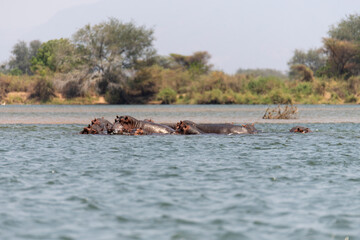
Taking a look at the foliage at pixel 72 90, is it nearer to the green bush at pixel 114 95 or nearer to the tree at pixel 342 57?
the green bush at pixel 114 95

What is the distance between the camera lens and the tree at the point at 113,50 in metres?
71.4

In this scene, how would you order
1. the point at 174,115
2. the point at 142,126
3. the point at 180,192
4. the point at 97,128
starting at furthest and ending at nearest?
the point at 174,115 → the point at 142,126 → the point at 97,128 → the point at 180,192

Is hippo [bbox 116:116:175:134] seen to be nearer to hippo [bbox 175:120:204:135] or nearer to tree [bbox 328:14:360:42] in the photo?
hippo [bbox 175:120:204:135]

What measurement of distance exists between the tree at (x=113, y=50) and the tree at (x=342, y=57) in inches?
1077

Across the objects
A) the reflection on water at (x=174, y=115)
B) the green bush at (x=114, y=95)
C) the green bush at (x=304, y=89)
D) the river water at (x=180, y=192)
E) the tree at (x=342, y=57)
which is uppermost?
the tree at (x=342, y=57)

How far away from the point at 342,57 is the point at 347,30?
1992 cm

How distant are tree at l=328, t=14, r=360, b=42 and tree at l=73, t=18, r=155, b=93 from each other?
135 feet

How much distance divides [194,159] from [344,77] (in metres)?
71.7

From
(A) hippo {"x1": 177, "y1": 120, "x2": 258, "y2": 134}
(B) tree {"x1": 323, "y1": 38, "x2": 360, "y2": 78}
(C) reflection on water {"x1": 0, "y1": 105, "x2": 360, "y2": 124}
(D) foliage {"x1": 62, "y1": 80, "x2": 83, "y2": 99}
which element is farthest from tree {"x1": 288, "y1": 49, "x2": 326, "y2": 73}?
(A) hippo {"x1": 177, "y1": 120, "x2": 258, "y2": 134}

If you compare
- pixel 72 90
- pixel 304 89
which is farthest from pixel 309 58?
pixel 72 90

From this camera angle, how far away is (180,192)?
984 centimetres

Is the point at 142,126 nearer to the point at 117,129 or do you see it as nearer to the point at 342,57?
the point at 117,129

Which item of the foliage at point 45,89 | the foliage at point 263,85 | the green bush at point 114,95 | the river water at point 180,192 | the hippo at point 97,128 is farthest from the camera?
the foliage at point 45,89

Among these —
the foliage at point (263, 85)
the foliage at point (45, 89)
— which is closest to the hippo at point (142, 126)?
the foliage at point (263, 85)
